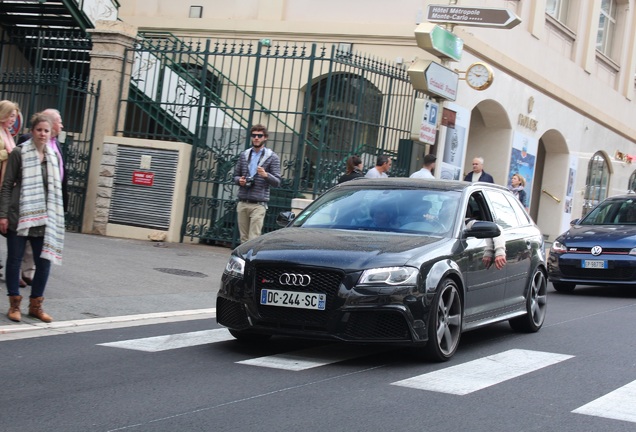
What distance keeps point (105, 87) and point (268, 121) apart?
9.81ft

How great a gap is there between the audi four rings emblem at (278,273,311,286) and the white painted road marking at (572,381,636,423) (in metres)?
2.29

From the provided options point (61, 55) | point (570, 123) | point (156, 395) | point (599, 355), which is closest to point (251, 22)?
point (61, 55)

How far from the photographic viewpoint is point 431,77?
18625mm

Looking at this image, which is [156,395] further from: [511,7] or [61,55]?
[511,7]

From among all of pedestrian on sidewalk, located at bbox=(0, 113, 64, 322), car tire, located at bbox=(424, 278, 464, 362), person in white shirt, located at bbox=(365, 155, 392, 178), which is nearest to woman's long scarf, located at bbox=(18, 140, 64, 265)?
pedestrian on sidewalk, located at bbox=(0, 113, 64, 322)

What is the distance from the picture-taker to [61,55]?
64.1ft

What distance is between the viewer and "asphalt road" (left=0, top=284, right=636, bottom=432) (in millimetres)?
6094

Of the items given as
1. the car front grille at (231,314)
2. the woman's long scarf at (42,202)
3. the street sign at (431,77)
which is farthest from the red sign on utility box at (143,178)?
the car front grille at (231,314)

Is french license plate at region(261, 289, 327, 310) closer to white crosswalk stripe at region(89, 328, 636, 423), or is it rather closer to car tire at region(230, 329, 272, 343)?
white crosswalk stripe at region(89, 328, 636, 423)

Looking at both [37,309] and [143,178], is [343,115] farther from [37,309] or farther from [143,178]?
[37,309]

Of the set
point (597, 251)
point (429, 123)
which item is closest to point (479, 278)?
point (597, 251)

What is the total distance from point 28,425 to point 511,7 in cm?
2174

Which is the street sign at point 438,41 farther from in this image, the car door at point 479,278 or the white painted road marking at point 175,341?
the white painted road marking at point 175,341

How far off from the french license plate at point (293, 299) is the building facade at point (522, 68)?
38.3ft
